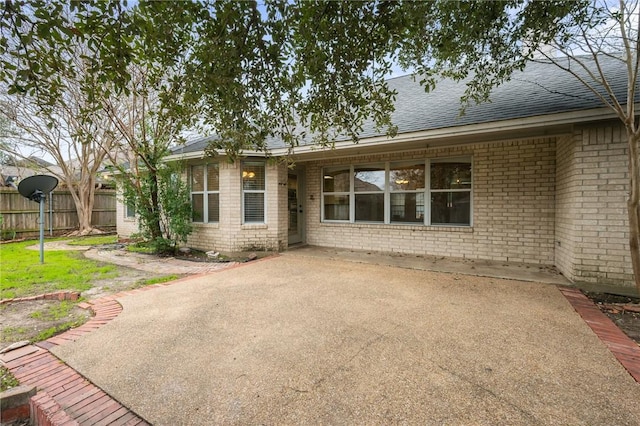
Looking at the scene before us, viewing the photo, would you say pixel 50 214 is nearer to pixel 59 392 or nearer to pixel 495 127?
pixel 59 392

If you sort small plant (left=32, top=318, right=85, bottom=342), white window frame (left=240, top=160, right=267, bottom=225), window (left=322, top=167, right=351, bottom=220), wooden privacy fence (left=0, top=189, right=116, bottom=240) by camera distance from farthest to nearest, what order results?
1. wooden privacy fence (left=0, top=189, right=116, bottom=240)
2. window (left=322, top=167, right=351, bottom=220)
3. white window frame (left=240, top=160, right=267, bottom=225)
4. small plant (left=32, top=318, right=85, bottom=342)

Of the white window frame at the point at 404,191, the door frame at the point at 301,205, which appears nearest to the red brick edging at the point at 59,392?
the door frame at the point at 301,205

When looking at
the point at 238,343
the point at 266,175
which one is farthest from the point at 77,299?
the point at 266,175

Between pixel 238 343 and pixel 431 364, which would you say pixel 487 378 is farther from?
pixel 238 343

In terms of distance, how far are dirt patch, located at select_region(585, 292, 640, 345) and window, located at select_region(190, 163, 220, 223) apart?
7509 millimetres

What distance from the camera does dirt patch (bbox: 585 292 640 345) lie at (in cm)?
305

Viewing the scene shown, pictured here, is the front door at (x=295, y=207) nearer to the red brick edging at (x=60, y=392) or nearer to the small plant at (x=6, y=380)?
the red brick edging at (x=60, y=392)

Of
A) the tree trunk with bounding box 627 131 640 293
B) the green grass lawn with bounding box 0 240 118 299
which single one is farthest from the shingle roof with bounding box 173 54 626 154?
the green grass lawn with bounding box 0 240 118 299

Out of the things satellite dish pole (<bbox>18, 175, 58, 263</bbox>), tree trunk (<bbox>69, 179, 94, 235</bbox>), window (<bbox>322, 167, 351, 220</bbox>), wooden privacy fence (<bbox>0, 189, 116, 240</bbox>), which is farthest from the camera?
tree trunk (<bbox>69, 179, 94, 235</bbox>)

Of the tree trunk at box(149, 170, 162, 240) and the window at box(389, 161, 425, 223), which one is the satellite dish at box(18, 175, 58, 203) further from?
the window at box(389, 161, 425, 223)

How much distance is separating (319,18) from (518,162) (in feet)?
17.4

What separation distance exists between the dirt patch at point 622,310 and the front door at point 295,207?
6.24 meters

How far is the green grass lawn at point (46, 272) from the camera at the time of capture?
4.57 metres

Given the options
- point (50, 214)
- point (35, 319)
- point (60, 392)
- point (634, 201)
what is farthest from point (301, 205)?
point (50, 214)
